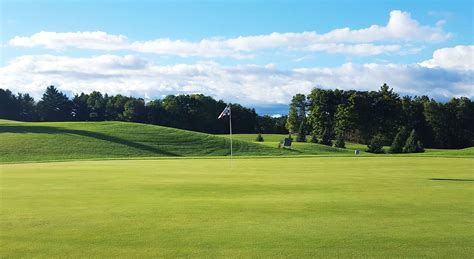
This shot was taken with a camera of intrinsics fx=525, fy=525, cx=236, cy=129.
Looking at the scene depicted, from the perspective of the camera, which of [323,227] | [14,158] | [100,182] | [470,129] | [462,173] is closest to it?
[323,227]

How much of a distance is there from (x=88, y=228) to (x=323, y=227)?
14.4 ft

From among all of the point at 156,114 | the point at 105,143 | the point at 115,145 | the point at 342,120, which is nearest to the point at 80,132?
the point at 105,143

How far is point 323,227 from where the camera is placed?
9.79 metres

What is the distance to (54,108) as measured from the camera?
12231 centimetres

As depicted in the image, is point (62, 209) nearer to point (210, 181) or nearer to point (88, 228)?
point (88, 228)

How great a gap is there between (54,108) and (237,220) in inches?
4715

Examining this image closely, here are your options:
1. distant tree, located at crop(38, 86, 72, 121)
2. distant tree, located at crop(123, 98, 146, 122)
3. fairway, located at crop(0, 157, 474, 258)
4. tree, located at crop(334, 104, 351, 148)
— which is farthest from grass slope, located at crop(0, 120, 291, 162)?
distant tree, located at crop(38, 86, 72, 121)

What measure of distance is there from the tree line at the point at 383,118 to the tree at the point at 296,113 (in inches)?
7.7

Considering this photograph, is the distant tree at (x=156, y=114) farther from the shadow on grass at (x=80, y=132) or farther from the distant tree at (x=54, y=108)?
the shadow on grass at (x=80, y=132)

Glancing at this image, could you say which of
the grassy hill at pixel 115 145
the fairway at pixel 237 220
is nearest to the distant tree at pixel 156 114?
the grassy hill at pixel 115 145

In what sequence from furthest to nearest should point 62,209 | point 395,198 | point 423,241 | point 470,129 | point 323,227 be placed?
point 470,129
point 395,198
point 62,209
point 323,227
point 423,241

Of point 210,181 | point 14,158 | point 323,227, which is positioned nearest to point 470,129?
point 14,158

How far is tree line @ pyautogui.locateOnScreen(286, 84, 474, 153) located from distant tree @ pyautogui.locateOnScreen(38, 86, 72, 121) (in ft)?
182

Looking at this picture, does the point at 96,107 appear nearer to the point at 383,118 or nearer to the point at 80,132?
the point at 80,132
